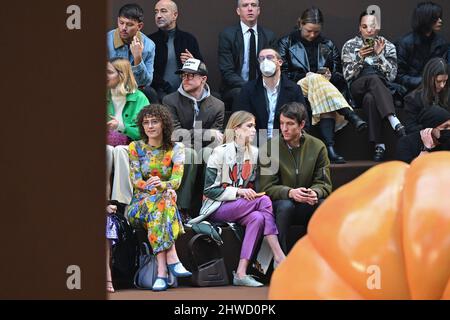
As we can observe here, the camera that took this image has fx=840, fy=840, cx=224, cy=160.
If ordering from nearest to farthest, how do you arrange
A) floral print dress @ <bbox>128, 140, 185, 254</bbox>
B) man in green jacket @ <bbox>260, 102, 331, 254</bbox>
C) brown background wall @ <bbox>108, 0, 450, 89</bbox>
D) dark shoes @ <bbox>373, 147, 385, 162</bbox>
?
floral print dress @ <bbox>128, 140, 185, 254</bbox> < man in green jacket @ <bbox>260, 102, 331, 254</bbox> < dark shoes @ <bbox>373, 147, 385, 162</bbox> < brown background wall @ <bbox>108, 0, 450, 89</bbox>

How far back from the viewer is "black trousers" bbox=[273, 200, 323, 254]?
5.53 m

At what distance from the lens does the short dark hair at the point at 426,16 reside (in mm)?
7273

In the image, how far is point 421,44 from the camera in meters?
7.28

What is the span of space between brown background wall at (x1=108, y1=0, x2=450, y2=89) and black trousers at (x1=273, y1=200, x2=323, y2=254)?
2.49 metres

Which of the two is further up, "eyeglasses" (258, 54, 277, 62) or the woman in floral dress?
"eyeglasses" (258, 54, 277, 62)

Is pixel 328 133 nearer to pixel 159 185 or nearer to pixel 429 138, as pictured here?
pixel 429 138

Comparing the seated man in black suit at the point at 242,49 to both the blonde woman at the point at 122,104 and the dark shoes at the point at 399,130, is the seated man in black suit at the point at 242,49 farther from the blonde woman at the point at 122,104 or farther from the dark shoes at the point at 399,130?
the dark shoes at the point at 399,130

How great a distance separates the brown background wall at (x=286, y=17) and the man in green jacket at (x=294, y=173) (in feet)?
7.09

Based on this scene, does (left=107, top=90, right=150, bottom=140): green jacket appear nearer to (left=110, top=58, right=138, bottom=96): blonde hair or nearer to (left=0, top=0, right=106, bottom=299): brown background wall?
(left=110, top=58, right=138, bottom=96): blonde hair

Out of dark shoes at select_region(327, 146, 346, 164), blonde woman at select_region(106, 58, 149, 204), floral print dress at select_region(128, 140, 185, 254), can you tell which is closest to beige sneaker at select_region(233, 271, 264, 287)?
floral print dress at select_region(128, 140, 185, 254)

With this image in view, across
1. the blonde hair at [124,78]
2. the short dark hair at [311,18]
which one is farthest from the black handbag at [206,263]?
the short dark hair at [311,18]

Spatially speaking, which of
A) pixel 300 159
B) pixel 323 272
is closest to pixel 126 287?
pixel 300 159

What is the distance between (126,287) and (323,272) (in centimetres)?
419
